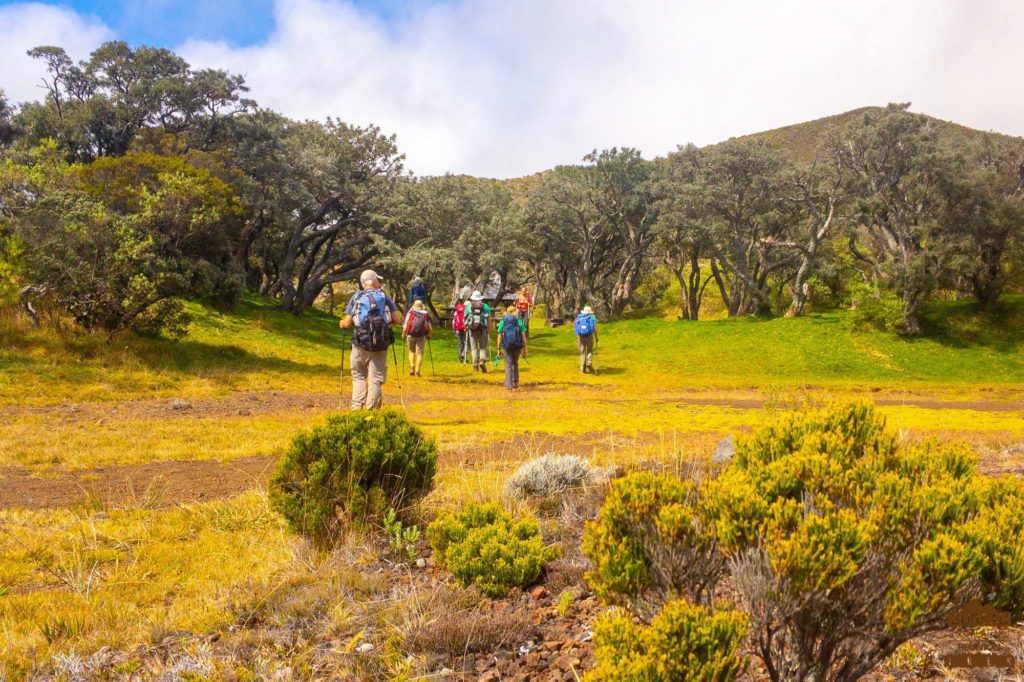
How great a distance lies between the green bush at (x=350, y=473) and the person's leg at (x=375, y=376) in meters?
5.03

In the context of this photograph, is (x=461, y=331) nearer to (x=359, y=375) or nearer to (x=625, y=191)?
(x=359, y=375)

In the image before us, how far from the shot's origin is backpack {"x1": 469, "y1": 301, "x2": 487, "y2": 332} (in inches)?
872

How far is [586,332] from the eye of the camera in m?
22.3

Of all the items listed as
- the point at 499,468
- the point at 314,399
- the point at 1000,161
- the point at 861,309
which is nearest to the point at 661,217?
the point at 861,309

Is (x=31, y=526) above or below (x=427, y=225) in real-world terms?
below

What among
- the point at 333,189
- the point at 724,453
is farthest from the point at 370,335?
the point at 333,189

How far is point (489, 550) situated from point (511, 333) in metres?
13.2

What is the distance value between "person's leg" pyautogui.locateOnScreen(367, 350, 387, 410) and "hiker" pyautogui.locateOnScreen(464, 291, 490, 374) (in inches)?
443

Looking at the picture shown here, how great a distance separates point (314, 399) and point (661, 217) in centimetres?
2964

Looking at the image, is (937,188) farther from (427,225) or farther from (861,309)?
(427,225)

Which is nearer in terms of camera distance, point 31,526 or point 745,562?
point 745,562

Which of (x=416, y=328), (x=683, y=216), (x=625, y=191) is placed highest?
(x=625, y=191)

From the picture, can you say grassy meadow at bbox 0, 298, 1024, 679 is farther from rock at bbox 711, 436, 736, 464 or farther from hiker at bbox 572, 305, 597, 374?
hiker at bbox 572, 305, 597, 374

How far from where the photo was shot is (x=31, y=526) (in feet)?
18.1
